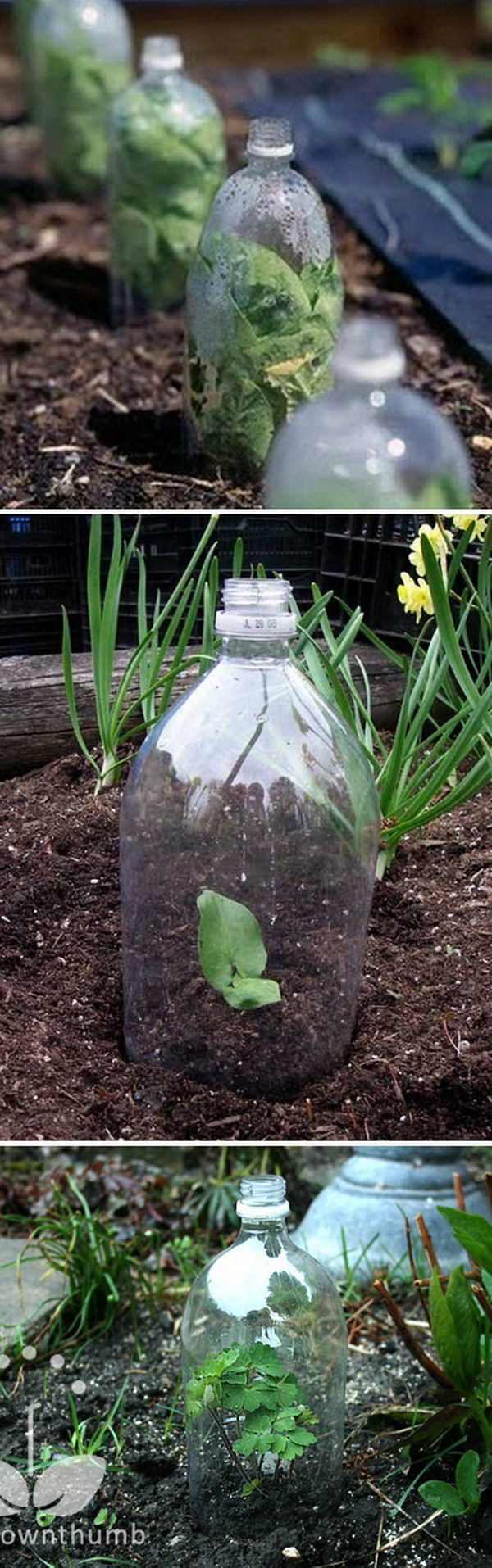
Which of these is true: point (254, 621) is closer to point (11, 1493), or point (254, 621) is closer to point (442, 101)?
point (11, 1493)

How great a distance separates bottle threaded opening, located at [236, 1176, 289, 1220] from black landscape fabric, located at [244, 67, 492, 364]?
79 centimetres

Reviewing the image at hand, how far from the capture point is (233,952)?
55.5 inches

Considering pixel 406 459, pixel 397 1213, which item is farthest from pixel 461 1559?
pixel 406 459

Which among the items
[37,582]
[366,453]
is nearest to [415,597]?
[366,453]

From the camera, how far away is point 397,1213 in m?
2.37

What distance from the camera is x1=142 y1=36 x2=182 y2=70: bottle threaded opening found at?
6.29ft

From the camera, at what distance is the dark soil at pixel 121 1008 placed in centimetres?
145

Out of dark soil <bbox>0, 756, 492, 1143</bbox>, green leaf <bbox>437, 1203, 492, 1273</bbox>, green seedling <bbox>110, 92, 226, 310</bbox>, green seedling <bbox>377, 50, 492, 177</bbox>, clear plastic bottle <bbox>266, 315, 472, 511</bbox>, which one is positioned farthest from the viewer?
green seedling <bbox>377, 50, 492, 177</bbox>

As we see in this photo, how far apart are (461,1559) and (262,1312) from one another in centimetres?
29

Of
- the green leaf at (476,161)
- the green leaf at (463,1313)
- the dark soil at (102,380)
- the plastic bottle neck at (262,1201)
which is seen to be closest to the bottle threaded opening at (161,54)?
the dark soil at (102,380)

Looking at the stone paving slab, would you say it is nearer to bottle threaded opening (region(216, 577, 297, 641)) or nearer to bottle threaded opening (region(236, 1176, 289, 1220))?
bottle threaded opening (region(236, 1176, 289, 1220))

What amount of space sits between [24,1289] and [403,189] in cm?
153

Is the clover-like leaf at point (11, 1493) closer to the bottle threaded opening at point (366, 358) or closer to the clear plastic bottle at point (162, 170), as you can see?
the bottle threaded opening at point (366, 358)

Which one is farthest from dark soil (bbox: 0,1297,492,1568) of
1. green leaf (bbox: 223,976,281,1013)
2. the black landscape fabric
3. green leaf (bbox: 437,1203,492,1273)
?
the black landscape fabric
